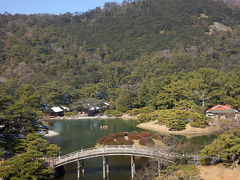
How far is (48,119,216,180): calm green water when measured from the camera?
26.0m

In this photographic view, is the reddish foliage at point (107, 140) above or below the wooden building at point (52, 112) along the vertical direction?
below

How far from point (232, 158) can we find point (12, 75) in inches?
3434

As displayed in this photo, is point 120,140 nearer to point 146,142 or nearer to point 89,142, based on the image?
point 146,142

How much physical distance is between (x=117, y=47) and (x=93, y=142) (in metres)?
96.6

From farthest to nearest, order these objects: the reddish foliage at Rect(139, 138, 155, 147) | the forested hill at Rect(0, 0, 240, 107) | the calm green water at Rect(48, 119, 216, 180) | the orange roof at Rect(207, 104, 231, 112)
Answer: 1. the forested hill at Rect(0, 0, 240, 107)
2. the orange roof at Rect(207, 104, 231, 112)
3. the reddish foliage at Rect(139, 138, 155, 147)
4. the calm green water at Rect(48, 119, 216, 180)

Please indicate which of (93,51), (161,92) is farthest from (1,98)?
(93,51)

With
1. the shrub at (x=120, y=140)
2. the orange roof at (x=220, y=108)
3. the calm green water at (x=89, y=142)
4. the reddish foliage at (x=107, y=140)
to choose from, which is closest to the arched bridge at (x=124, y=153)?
the calm green water at (x=89, y=142)

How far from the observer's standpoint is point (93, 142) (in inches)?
1494

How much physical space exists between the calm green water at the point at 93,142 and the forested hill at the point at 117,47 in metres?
15.5

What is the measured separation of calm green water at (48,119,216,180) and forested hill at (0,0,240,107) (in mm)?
15549

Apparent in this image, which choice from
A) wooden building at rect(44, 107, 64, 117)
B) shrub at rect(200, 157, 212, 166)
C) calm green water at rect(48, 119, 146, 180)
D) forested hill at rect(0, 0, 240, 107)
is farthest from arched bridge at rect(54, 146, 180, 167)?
wooden building at rect(44, 107, 64, 117)

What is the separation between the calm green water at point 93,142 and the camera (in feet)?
85.5

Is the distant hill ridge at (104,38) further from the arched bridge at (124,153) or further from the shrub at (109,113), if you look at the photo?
the arched bridge at (124,153)

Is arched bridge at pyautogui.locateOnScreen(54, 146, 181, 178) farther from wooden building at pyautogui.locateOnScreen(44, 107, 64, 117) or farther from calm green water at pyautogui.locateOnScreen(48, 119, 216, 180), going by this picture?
wooden building at pyautogui.locateOnScreen(44, 107, 64, 117)
